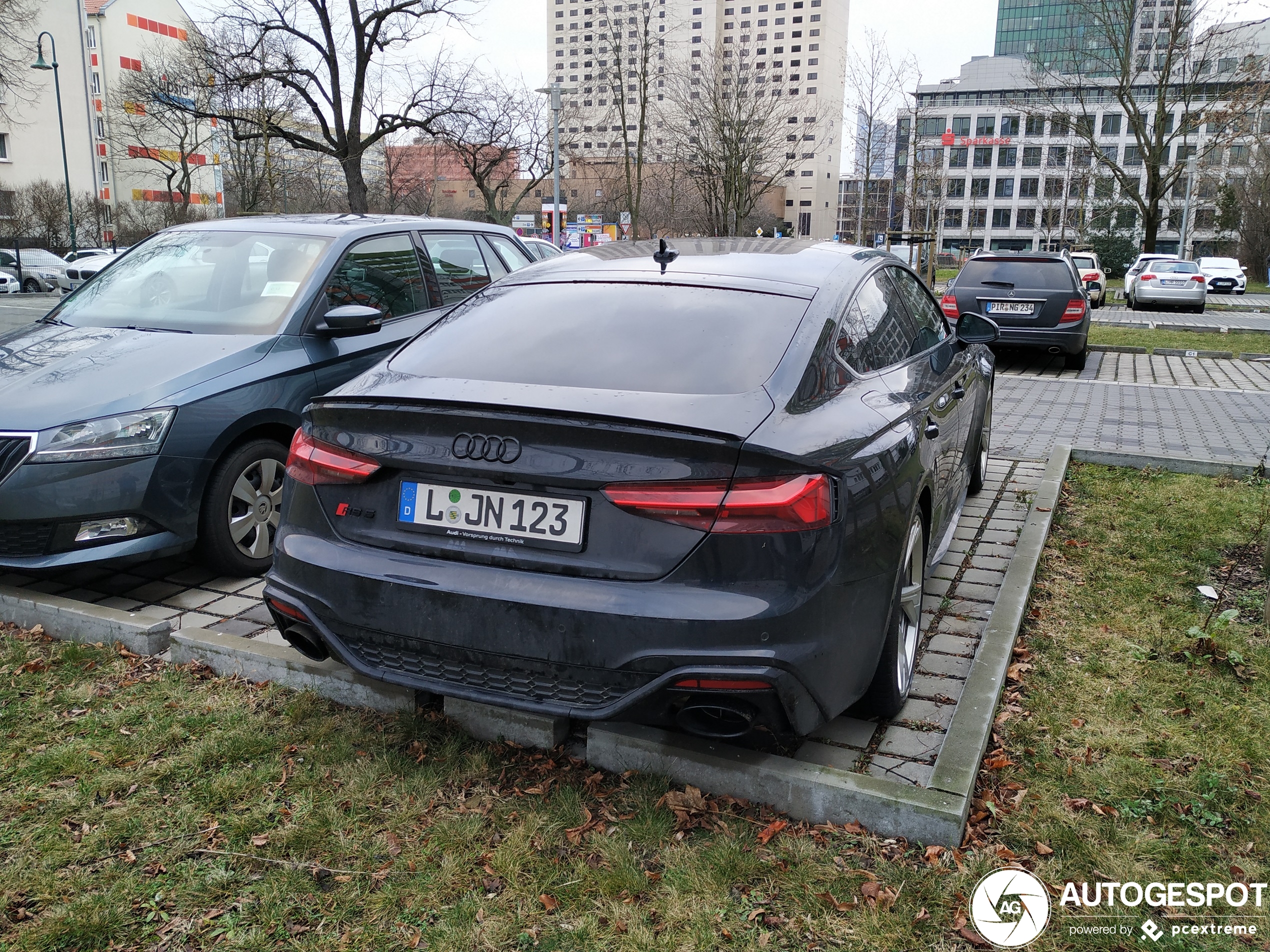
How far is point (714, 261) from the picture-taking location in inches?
150

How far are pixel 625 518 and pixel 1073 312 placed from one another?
39.6 ft

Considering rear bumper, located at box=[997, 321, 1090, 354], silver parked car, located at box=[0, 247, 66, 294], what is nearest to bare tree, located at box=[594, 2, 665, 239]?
rear bumper, located at box=[997, 321, 1090, 354]

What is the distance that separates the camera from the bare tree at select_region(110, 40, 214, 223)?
30.0 m

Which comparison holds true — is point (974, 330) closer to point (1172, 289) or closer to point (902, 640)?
point (902, 640)

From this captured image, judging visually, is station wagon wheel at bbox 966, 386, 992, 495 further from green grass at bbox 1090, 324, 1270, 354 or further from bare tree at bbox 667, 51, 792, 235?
bare tree at bbox 667, 51, 792, 235

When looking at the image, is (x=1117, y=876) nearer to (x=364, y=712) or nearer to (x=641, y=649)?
(x=641, y=649)

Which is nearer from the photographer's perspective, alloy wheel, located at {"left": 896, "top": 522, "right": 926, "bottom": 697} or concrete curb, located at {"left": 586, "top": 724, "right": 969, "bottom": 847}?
concrete curb, located at {"left": 586, "top": 724, "right": 969, "bottom": 847}

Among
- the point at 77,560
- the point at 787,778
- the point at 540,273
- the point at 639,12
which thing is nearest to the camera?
the point at 787,778

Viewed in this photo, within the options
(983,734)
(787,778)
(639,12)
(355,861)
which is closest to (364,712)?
(355,861)

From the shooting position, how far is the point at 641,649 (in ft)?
8.55

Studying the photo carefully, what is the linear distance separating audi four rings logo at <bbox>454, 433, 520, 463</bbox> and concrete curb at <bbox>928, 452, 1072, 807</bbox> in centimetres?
154

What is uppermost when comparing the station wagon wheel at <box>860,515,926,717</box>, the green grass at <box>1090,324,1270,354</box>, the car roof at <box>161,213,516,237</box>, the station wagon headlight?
the car roof at <box>161,213,516,237</box>

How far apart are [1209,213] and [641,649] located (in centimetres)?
9674

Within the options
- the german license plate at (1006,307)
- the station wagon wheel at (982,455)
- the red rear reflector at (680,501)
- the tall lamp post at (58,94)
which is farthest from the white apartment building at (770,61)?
the red rear reflector at (680,501)
